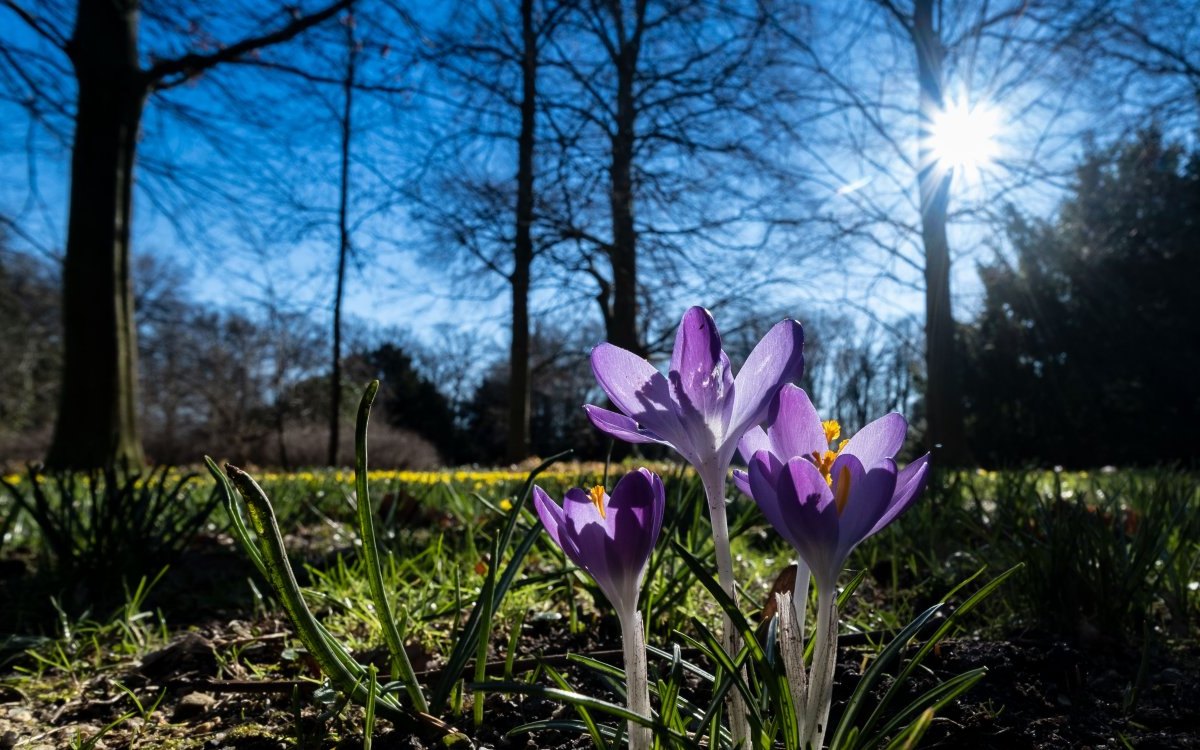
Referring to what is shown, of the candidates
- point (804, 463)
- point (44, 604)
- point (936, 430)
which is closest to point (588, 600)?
point (804, 463)

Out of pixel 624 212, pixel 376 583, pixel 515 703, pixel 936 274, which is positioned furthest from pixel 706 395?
pixel 624 212

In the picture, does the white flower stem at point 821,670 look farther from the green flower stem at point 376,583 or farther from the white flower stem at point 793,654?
the green flower stem at point 376,583

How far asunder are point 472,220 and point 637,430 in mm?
12160

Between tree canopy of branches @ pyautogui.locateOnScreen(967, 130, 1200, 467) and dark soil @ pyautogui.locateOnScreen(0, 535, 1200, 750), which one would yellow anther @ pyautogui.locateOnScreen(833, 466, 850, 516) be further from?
tree canopy of branches @ pyautogui.locateOnScreen(967, 130, 1200, 467)

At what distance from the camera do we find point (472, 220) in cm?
1244

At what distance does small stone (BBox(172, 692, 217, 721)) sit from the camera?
4.33 ft

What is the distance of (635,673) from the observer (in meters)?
0.74

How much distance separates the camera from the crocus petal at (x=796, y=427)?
2.50 ft

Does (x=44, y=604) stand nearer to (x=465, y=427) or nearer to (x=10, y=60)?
(x=10, y=60)

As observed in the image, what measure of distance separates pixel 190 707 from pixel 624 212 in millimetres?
11428

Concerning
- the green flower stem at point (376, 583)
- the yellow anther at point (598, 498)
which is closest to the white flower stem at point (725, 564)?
the yellow anther at point (598, 498)

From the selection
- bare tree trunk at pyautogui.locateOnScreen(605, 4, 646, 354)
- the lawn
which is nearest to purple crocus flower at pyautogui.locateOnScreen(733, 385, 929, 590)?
the lawn

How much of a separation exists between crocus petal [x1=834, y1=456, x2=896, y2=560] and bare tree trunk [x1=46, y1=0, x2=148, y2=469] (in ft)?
29.2

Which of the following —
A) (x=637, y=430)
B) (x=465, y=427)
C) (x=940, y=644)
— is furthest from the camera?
(x=465, y=427)
